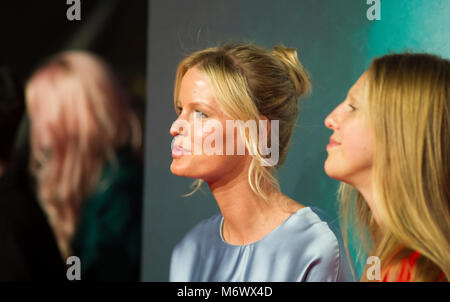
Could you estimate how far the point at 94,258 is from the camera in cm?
306

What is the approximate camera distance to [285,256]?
235 centimetres

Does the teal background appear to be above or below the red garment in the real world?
above

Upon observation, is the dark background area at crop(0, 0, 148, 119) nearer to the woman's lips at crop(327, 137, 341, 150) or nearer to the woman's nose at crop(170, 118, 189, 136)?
the woman's nose at crop(170, 118, 189, 136)

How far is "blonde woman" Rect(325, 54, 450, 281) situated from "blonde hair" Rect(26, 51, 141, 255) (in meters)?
1.35

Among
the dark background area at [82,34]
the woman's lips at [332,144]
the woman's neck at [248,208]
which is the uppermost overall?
the dark background area at [82,34]

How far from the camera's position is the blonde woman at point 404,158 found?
212 cm

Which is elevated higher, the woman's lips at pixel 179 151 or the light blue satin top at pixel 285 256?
the woman's lips at pixel 179 151

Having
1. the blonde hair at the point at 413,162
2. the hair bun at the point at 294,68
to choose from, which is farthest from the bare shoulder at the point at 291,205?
the hair bun at the point at 294,68

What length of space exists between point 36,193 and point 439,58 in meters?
2.18

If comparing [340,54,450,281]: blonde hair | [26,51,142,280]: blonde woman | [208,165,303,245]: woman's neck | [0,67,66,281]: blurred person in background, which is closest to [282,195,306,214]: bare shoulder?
[208,165,303,245]: woman's neck

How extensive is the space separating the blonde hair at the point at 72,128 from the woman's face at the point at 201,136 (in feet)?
2.27

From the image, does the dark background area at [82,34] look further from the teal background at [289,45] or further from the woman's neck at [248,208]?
the woman's neck at [248,208]

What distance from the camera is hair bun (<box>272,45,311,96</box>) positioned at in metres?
2.41
